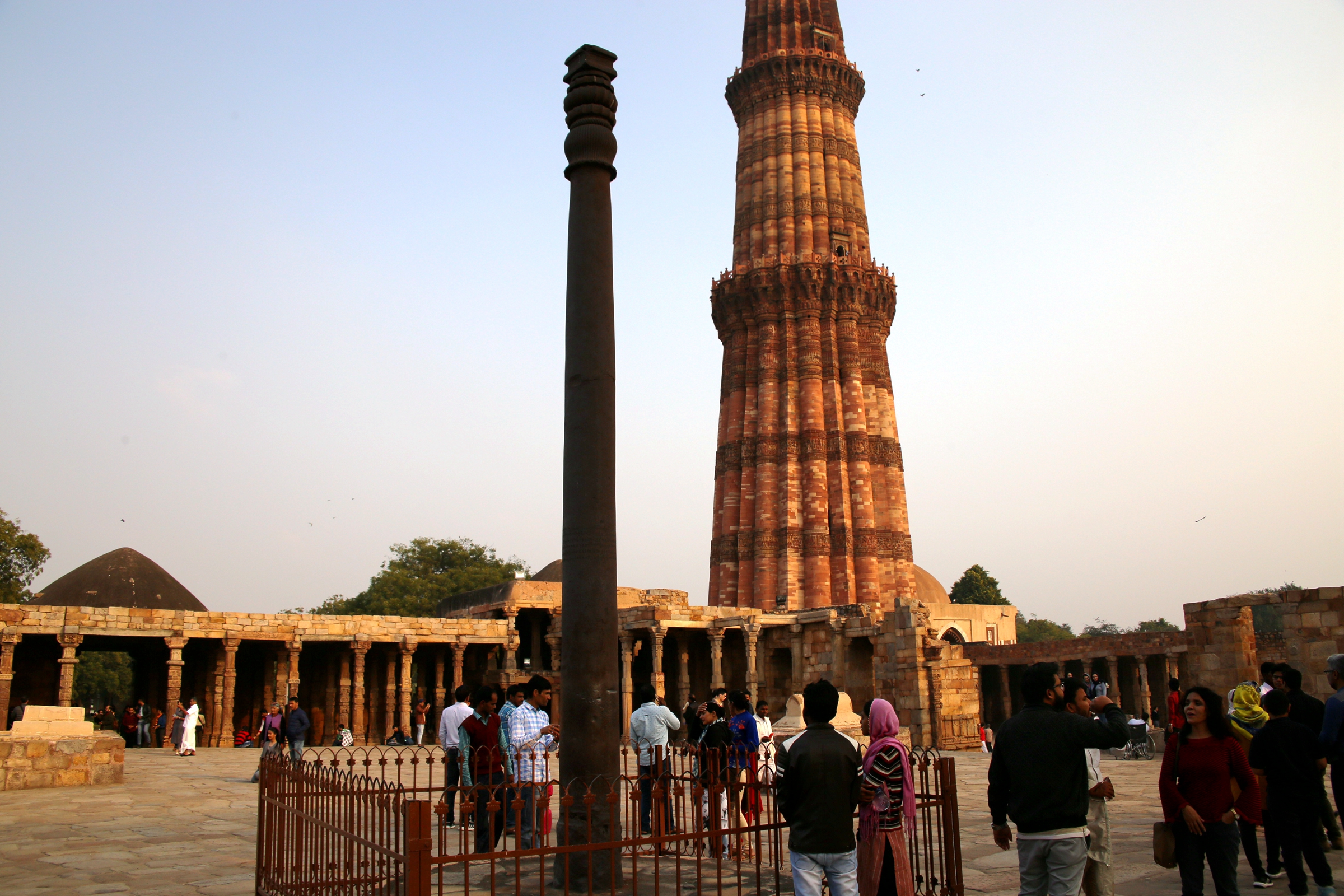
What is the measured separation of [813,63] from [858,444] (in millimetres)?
13727

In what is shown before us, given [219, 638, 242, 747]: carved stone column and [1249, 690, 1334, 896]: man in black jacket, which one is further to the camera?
[219, 638, 242, 747]: carved stone column

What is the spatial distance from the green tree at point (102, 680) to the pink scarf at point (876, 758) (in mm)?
48775

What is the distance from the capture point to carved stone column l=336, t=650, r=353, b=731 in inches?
938

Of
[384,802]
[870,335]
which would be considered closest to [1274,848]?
[384,802]

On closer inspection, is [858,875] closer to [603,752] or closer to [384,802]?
[603,752]

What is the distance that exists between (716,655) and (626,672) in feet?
7.98

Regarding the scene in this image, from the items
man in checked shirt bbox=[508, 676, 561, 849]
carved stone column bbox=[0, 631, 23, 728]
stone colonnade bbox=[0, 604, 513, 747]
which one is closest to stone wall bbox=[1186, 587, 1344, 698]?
man in checked shirt bbox=[508, 676, 561, 849]

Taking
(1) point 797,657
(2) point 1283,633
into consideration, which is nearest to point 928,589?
(1) point 797,657

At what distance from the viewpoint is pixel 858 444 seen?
33.9 metres

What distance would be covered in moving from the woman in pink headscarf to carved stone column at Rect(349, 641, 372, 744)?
785 inches

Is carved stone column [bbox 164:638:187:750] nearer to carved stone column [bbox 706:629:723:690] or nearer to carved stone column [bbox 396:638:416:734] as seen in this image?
carved stone column [bbox 396:638:416:734]

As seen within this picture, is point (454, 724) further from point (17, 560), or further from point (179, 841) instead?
point (17, 560)

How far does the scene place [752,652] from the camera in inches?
1007

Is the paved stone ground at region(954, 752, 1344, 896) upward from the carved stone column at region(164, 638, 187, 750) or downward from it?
downward
